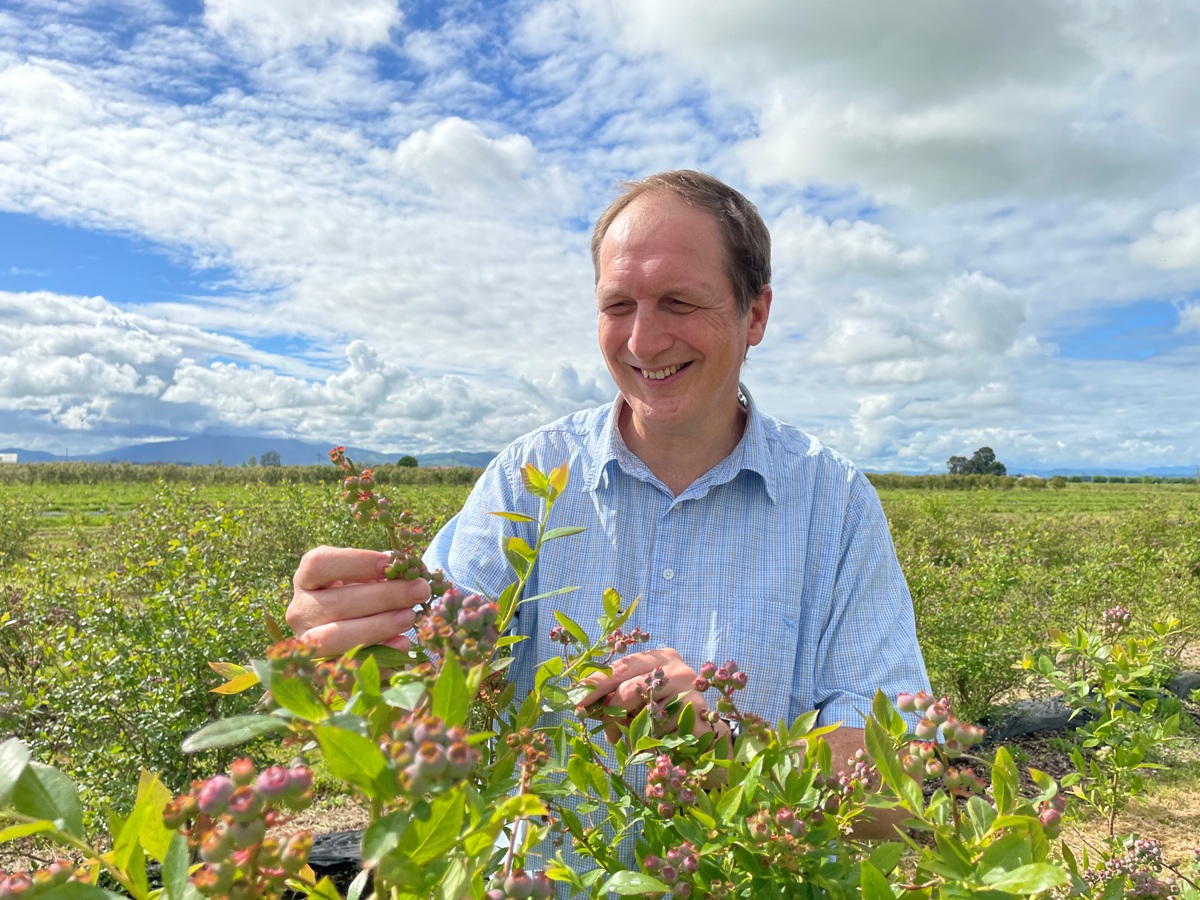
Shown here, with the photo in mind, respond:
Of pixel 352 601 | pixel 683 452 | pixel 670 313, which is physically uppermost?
pixel 670 313

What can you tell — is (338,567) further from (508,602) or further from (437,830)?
(437,830)

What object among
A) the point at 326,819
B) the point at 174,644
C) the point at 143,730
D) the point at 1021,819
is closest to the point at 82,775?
the point at 143,730

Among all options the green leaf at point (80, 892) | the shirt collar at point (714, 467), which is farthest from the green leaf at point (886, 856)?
the shirt collar at point (714, 467)

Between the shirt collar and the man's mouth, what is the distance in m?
0.26

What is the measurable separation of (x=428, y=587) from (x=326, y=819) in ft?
14.8

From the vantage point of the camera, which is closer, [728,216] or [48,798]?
[48,798]

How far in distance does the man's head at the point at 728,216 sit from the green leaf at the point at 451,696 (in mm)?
1914

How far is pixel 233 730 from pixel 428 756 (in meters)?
0.22

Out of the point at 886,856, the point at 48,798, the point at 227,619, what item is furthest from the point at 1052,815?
the point at 227,619

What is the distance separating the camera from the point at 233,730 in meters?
0.61

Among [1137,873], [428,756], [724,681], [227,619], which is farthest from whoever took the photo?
[227,619]

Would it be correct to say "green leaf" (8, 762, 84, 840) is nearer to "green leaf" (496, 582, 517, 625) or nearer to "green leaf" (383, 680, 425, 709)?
"green leaf" (383, 680, 425, 709)

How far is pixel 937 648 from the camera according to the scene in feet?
19.8

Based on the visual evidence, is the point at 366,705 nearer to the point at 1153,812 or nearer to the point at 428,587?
the point at 428,587
